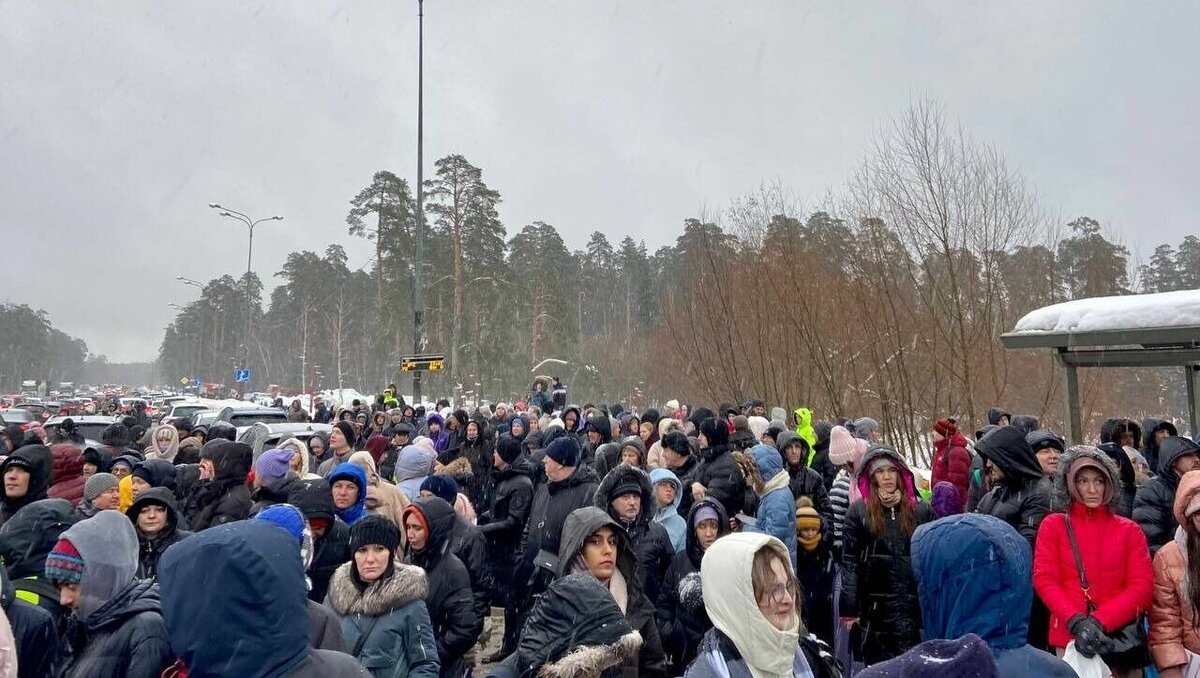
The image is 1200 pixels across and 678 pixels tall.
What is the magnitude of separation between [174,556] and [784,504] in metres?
4.34

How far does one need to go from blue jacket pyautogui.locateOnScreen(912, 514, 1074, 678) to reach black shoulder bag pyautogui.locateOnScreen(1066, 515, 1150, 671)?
1566 mm

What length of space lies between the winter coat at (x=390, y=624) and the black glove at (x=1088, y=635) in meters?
3.05

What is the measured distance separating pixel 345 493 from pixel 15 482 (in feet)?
7.81

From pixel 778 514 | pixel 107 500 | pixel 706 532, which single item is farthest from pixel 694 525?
pixel 107 500

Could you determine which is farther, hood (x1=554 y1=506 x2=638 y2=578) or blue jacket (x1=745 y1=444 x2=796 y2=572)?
blue jacket (x1=745 y1=444 x2=796 y2=572)

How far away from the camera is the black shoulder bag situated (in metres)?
3.41

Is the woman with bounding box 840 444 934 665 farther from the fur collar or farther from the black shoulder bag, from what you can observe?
the fur collar

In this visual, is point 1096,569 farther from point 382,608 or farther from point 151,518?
point 151,518

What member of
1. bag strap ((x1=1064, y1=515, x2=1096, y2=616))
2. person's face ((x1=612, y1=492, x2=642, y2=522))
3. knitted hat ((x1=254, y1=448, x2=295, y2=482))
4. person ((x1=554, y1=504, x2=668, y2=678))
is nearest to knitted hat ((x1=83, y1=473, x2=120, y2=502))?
knitted hat ((x1=254, y1=448, x2=295, y2=482))

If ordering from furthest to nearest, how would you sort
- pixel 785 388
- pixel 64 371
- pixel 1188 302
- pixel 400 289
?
1. pixel 64 371
2. pixel 400 289
3. pixel 785 388
4. pixel 1188 302

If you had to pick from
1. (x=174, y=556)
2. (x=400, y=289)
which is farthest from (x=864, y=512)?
(x=400, y=289)

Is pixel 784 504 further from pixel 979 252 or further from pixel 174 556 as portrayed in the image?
pixel 979 252

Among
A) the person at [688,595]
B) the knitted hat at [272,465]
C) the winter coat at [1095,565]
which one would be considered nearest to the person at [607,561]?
the person at [688,595]

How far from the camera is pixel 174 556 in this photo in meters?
1.81
